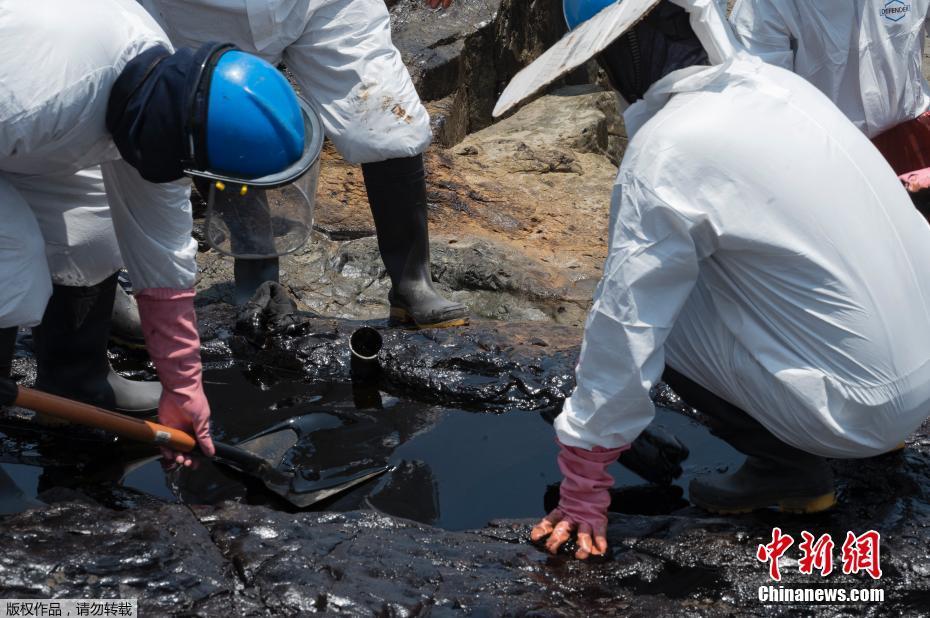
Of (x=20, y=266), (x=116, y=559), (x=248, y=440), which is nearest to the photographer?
(x=116, y=559)

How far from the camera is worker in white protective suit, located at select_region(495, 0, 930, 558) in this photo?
7.29 feet

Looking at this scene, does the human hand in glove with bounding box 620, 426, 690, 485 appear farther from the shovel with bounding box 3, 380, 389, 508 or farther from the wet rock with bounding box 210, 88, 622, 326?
the wet rock with bounding box 210, 88, 622, 326

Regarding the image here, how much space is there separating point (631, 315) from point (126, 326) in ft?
6.68

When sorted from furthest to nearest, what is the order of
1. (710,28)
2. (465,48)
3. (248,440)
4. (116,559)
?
(465,48)
(248,440)
(710,28)
(116,559)

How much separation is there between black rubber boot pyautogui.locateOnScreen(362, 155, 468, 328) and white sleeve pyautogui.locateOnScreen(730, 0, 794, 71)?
1.26 meters

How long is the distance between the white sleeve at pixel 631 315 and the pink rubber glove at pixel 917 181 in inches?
66.2

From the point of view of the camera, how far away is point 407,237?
155 inches

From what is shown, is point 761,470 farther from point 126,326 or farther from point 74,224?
point 126,326

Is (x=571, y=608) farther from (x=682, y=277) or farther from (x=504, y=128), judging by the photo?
(x=504, y=128)

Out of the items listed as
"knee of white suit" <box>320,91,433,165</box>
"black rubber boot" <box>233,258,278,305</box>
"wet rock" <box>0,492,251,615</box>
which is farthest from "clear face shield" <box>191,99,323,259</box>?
→ "black rubber boot" <box>233,258,278,305</box>

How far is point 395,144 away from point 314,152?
4.21 ft

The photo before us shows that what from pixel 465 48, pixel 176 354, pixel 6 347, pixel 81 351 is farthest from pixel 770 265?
pixel 465 48

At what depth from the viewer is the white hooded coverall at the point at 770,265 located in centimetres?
222

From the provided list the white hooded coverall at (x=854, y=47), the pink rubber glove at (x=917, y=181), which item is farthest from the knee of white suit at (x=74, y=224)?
the pink rubber glove at (x=917, y=181)
